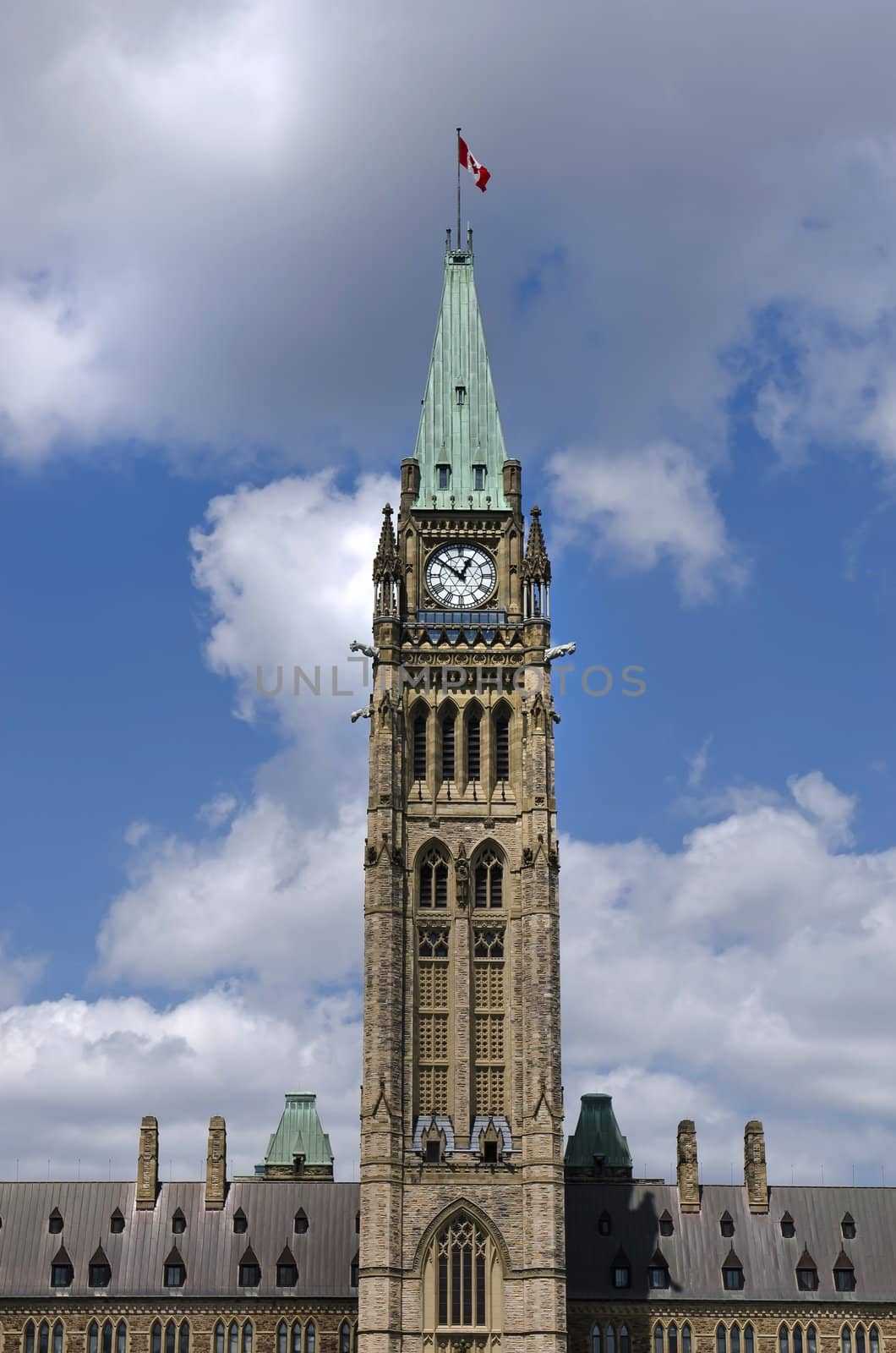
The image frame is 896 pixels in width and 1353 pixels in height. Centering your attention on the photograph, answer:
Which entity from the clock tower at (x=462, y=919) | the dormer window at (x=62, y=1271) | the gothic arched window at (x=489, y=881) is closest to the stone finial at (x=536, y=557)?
the clock tower at (x=462, y=919)

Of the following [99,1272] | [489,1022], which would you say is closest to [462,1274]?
[489,1022]

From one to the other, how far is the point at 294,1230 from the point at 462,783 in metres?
29.9

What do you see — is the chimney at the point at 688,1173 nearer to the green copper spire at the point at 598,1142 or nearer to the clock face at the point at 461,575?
the green copper spire at the point at 598,1142

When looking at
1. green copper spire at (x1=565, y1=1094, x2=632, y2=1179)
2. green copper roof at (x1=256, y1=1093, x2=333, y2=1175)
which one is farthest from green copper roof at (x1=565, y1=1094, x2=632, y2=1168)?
green copper roof at (x1=256, y1=1093, x2=333, y2=1175)

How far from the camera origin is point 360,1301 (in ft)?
309

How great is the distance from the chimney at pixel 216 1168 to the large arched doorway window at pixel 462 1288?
24.0 metres

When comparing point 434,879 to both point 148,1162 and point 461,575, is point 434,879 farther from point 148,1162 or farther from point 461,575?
point 148,1162

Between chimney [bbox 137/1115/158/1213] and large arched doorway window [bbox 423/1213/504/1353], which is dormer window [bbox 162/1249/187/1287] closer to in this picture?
chimney [bbox 137/1115/158/1213]

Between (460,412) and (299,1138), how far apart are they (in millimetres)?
55452

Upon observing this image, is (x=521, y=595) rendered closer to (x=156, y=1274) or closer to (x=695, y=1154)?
(x=695, y=1154)

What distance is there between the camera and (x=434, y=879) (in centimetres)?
10188

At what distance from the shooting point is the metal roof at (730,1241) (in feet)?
366

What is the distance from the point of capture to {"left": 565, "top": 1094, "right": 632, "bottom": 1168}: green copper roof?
5320 inches

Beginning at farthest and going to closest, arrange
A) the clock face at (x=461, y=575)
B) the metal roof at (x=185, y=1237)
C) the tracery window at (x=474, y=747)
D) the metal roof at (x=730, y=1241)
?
the metal roof at (x=730, y=1241), the metal roof at (x=185, y=1237), the clock face at (x=461, y=575), the tracery window at (x=474, y=747)
